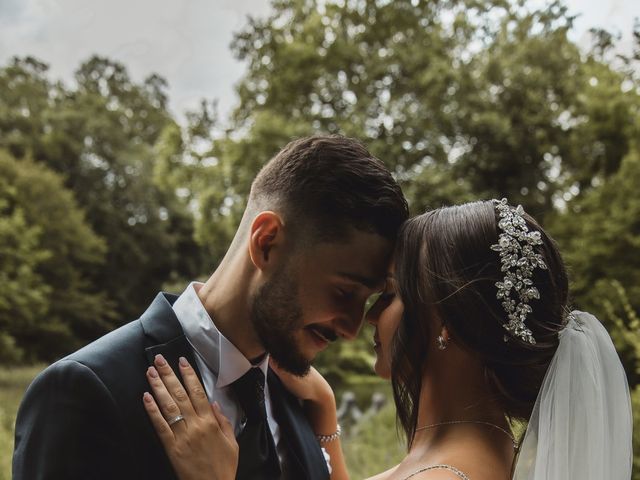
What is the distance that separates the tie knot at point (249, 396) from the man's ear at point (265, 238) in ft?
1.17

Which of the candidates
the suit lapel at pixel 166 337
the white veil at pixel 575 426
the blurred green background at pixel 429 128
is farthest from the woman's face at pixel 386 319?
the blurred green background at pixel 429 128

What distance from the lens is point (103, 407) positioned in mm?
1638

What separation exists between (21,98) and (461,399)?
24752 millimetres

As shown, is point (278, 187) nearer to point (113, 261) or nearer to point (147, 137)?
point (113, 261)

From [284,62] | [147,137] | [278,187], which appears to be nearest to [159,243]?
[147,137]

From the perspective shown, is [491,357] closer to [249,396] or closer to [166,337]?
[249,396]

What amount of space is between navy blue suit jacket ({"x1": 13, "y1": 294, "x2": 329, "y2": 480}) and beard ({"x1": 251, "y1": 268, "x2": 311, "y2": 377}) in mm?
308

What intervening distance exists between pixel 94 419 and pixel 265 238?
74cm

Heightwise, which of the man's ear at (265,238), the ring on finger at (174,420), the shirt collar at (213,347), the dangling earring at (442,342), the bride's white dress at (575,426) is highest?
the man's ear at (265,238)

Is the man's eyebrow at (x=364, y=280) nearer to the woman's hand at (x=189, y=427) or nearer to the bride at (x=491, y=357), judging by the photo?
the bride at (x=491, y=357)

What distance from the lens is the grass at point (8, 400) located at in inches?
270

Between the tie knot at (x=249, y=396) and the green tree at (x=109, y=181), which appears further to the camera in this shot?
the green tree at (x=109, y=181)

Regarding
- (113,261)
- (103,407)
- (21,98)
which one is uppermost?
(21,98)

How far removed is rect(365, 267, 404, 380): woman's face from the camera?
2059mm
